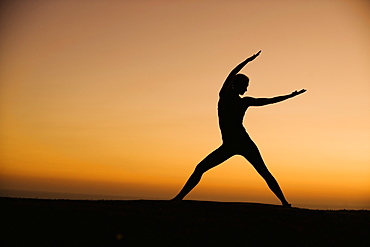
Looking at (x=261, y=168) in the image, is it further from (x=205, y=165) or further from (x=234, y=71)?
(x=234, y=71)

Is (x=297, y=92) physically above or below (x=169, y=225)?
above

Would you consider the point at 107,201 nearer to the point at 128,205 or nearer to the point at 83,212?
the point at 128,205

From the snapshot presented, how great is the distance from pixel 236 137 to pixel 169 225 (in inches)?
156

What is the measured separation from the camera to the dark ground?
7629 mm

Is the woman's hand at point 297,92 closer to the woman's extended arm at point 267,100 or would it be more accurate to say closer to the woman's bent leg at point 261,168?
the woman's extended arm at point 267,100

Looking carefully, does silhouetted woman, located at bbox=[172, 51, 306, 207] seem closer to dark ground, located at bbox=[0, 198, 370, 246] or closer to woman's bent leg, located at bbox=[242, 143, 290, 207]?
woman's bent leg, located at bbox=[242, 143, 290, 207]

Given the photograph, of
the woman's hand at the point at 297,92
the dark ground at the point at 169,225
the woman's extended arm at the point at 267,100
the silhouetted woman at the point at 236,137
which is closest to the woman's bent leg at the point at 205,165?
the silhouetted woman at the point at 236,137

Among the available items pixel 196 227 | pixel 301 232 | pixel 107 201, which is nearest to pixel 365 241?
pixel 301 232

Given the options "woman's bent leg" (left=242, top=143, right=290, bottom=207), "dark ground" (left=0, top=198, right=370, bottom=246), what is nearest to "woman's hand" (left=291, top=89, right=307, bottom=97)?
"woman's bent leg" (left=242, top=143, right=290, bottom=207)

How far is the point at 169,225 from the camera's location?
845 centimetres

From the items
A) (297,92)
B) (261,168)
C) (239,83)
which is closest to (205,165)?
(261,168)

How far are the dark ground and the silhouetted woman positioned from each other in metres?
1.07

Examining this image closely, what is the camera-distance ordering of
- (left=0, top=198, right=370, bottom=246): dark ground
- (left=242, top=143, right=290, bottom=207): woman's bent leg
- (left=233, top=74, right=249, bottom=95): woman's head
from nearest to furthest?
1. (left=0, top=198, right=370, bottom=246): dark ground
2. (left=242, top=143, right=290, bottom=207): woman's bent leg
3. (left=233, top=74, right=249, bottom=95): woman's head

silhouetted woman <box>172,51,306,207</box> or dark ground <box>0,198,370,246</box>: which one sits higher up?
silhouetted woman <box>172,51,306,207</box>
